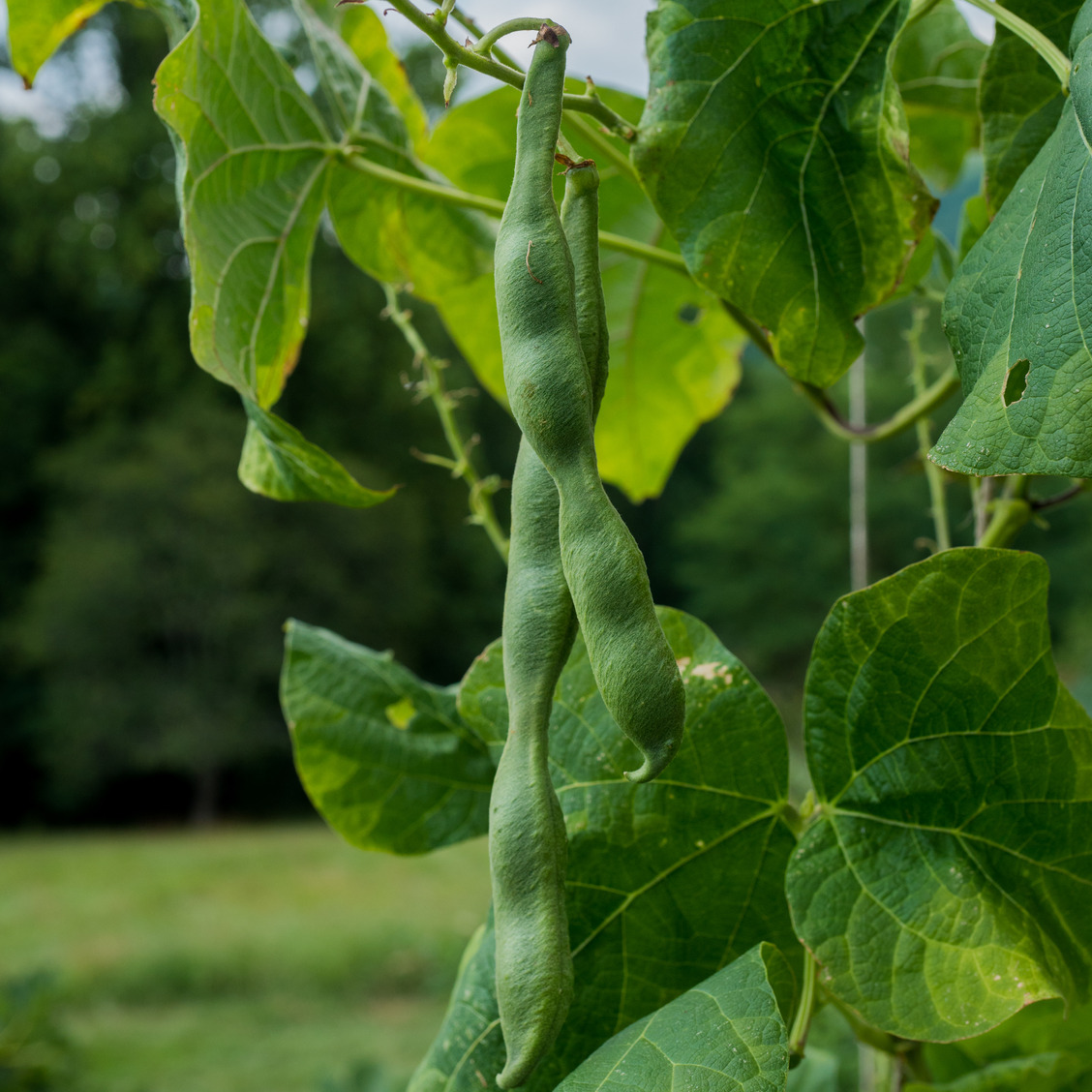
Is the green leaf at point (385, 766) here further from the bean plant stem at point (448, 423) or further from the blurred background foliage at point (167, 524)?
the blurred background foliage at point (167, 524)

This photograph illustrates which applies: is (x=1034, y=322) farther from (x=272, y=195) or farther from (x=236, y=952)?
(x=236, y=952)

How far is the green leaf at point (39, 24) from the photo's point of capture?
58cm

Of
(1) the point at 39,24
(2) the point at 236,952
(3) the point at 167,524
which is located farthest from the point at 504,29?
(3) the point at 167,524

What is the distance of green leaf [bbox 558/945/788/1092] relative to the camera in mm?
323

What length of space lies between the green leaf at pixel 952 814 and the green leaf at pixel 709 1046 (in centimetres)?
6

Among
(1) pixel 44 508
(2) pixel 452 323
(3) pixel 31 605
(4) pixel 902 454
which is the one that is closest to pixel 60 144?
(1) pixel 44 508

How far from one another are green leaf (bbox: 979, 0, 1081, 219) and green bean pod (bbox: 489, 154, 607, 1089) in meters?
0.21

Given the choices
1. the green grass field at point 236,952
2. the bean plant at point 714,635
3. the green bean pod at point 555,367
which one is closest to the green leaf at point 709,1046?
the bean plant at point 714,635

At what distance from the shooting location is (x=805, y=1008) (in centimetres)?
42

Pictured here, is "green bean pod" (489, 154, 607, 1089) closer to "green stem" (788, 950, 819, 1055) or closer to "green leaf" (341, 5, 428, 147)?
"green stem" (788, 950, 819, 1055)

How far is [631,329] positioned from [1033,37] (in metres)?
0.48

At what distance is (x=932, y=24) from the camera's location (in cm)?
78

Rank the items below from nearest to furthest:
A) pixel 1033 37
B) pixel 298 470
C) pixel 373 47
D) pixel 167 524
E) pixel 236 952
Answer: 1. pixel 1033 37
2. pixel 298 470
3. pixel 373 47
4. pixel 236 952
5. pixel 167 524

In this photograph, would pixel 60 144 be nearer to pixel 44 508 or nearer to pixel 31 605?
pixel 44 508
